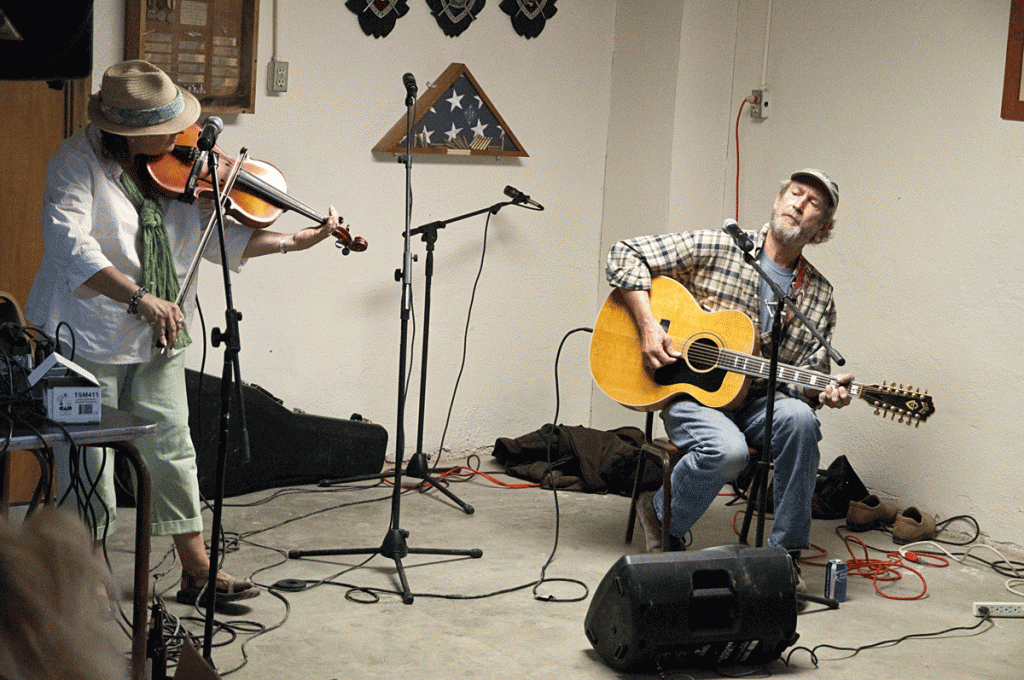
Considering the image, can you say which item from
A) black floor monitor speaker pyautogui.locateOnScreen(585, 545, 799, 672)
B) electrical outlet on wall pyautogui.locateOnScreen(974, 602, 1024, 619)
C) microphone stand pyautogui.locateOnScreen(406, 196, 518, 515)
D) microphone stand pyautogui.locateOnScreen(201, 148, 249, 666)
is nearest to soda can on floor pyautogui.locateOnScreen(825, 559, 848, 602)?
electrical outlet on wall pyautogui.locateOnScreen(974, 602, 1024, 619)

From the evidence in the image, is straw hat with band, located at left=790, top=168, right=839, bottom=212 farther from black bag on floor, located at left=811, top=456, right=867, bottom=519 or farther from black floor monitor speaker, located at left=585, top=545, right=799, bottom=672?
black floor monitor speaker, located at left=585, top=545, right=799, bottom=672

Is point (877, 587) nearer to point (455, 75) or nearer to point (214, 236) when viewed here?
point (214, 236)

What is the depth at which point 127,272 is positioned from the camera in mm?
2971

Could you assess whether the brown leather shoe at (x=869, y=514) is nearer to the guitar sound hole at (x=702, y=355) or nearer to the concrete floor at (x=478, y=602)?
the concrete floor at (x=478, y=602)

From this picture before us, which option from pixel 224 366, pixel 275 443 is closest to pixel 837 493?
pixel 275 443

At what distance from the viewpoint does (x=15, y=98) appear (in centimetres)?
390

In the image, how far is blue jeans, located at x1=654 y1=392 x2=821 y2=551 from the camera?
11.9 ft

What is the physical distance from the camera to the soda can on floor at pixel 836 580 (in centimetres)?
353

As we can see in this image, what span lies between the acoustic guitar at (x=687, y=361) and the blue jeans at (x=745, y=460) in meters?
0.09

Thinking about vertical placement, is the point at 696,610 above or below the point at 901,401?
below

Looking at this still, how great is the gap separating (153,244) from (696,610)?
1772mm

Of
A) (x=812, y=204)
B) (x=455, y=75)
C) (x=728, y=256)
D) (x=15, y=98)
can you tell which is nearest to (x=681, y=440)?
(x=728, y=256)

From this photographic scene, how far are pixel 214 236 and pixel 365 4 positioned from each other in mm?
1896

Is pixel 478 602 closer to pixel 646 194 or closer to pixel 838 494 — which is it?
pixel 838 494
